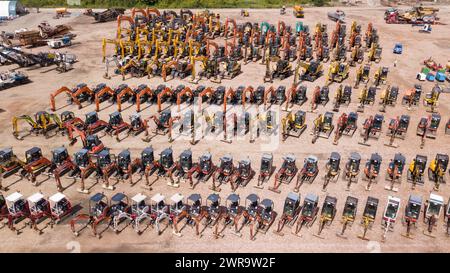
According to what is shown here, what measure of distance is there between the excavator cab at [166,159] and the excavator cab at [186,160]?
2.76ft

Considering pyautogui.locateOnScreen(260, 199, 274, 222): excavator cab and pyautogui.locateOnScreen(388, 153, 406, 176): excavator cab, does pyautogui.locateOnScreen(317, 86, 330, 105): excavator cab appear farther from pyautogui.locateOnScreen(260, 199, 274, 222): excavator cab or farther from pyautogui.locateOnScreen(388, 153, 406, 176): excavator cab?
pyautogui.locateOnScreen(260, 199, 274, 222): excavator cab

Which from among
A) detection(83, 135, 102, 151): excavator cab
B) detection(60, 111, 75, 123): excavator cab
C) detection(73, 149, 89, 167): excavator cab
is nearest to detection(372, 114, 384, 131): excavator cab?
detection(83, 135, 102, 151): excavator cab

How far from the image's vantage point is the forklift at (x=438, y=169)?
3023 cm

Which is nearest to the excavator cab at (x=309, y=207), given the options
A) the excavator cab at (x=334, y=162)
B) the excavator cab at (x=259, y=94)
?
the excavator cab at (x=334, y=162)

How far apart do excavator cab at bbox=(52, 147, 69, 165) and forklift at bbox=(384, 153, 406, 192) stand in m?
24.3

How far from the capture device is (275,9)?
82.4 m

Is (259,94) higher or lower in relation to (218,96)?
higher

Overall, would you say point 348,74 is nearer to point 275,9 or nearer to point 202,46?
point 202,46

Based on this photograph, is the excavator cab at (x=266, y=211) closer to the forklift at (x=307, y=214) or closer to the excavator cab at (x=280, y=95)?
the forklift at (x=307, y=214)

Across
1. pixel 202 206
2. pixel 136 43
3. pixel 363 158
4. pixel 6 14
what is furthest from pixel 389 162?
pixel 6 14

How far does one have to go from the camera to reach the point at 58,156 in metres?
30.2

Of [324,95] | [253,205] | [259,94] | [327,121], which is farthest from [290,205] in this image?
[324,95]

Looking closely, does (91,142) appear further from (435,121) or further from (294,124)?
(435,121)

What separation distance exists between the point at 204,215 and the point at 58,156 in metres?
12.8
